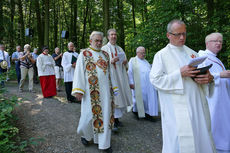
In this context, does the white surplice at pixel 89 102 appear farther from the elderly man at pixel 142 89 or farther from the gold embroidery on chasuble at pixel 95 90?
the elderly man at pixel 142 89

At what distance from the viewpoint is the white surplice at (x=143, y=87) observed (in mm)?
5770

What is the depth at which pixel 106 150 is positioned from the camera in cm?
360

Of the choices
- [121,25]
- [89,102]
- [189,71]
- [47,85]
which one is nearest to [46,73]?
[47,85]

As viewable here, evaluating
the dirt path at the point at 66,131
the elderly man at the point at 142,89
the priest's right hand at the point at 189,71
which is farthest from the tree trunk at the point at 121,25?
the priest's right hand at the point at 189,71

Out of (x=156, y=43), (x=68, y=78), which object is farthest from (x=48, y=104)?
(x=156, y=43)

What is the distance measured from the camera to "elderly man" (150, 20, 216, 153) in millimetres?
2232

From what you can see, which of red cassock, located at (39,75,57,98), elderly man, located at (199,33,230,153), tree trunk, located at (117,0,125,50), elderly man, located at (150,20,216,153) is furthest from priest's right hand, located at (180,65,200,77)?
tree trunk, located at (117,0,125,50)

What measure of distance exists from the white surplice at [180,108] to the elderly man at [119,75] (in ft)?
7.30

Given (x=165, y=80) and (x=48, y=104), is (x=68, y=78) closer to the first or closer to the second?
(x=48, y=104)

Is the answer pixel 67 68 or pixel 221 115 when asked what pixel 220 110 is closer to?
pixel 221 115

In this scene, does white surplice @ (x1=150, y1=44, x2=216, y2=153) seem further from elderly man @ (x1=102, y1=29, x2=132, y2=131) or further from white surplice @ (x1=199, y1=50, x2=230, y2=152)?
elderly man @ (x1=102, y1=29, x2=132, y2=131)

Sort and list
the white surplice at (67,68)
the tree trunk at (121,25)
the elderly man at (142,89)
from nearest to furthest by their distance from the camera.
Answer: the elderly man at (142,89), the white surplice at (67,68), the tree trunk at (121,25)

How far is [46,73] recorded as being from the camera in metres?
7.72

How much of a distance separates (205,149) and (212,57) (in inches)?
74.9
